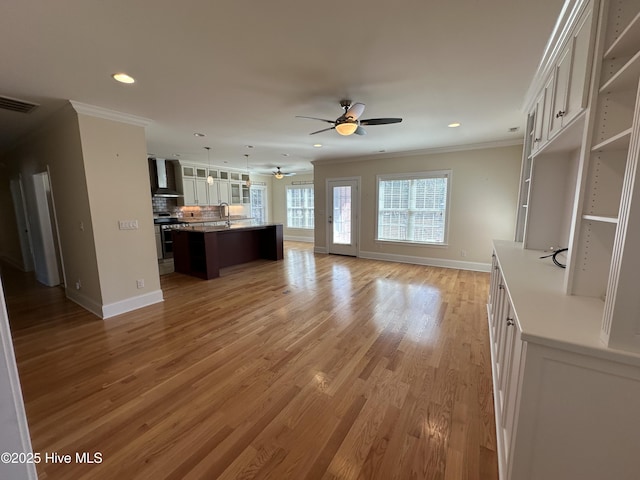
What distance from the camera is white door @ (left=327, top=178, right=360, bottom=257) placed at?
6.81 meters

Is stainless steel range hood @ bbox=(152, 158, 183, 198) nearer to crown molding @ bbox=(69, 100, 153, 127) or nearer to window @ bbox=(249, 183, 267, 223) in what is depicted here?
window @ bbox=(249, 183, 267, 223)

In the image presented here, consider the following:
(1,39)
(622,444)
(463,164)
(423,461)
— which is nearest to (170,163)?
(1,39)

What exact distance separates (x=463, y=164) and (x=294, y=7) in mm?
4924

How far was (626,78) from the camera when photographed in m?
1.17

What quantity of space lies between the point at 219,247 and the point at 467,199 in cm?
534

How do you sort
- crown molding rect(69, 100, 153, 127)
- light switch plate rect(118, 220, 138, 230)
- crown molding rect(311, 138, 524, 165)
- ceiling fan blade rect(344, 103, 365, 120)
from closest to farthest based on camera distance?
1. ceiling fan blade rect(344, 103, 365, 120)
2. crown molding rect(69, 100, 153, 127)
3. light switch plate rect(118, 220, 138, 230)
4. crown molding rect(311, 138, 524, 165)

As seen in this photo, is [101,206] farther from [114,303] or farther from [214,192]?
[214,192]

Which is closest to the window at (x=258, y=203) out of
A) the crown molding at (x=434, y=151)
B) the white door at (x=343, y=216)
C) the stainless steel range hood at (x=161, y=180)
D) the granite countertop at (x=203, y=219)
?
the granite countertop at (x=203, y=219)

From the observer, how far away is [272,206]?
10.1 meters

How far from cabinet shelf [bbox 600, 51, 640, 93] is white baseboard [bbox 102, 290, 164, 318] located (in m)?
4.85

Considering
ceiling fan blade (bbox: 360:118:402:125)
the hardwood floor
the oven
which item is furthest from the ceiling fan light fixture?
the oven

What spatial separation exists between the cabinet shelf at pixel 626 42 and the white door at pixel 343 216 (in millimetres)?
5445

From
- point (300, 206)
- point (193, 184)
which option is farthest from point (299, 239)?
point (193, 184)

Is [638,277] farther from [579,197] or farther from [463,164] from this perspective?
[463,164]
